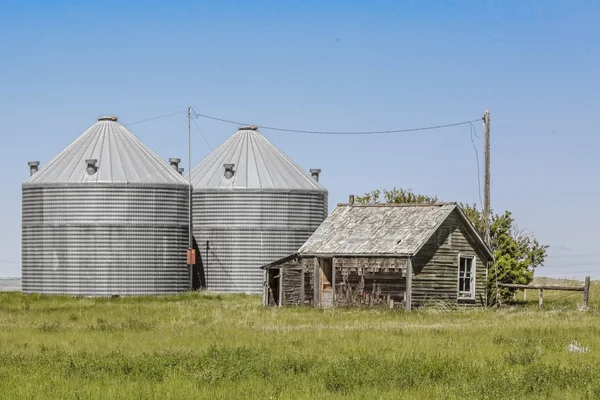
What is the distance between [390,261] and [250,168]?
2028cm

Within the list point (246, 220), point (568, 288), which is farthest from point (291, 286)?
point (246, 220)

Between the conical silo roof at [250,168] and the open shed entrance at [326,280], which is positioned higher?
the conical silo roof at [250,168]

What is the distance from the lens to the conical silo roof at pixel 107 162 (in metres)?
58.5

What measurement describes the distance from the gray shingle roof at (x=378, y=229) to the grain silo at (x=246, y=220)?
12742 millimetres

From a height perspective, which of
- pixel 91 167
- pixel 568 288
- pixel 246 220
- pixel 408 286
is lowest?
pixel 568 288

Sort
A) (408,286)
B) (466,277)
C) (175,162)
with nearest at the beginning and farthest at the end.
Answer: (408,286)
(466,277)
(175,162)

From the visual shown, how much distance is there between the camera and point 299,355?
2347cm

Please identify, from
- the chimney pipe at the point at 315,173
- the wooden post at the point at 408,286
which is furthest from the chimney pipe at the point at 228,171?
the wooden post at the point at 408,286

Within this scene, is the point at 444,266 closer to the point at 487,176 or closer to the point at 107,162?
the point at 487,176

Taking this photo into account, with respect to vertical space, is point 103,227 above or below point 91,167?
below

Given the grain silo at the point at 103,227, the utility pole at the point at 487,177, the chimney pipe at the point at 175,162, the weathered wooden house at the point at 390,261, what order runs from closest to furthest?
the weathered wooden house at the point at 390,261 → the utility pole at the point at 487,177 → the grain silo at the point at 103,227 → the chimney pipe at the point at 175,162

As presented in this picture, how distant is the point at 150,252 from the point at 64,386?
39683 millimetres

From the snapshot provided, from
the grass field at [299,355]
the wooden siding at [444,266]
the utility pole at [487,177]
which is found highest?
the utility pole at [487,177]

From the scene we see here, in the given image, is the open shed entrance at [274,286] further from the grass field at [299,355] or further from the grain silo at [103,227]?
the grain silo at [103,227]
